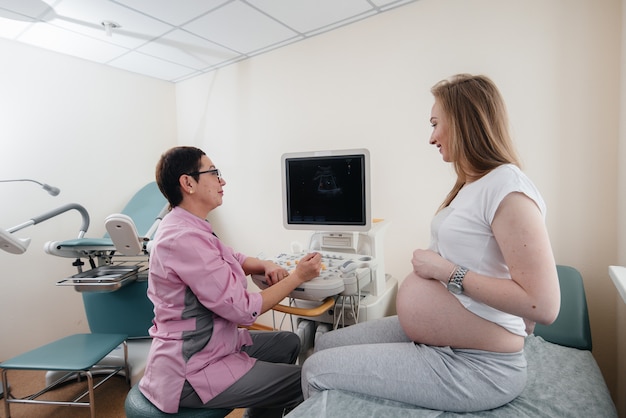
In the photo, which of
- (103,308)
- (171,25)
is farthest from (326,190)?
(103,308)

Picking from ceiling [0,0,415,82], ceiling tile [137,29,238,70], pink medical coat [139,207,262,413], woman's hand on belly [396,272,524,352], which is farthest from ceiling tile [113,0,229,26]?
woman's hand on belly [396,272,524,352]

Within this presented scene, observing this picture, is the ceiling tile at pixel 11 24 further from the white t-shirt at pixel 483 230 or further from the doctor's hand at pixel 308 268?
the white t-shirt at pixel 483 230

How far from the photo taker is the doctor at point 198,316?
3.51ft

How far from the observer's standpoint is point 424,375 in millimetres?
915

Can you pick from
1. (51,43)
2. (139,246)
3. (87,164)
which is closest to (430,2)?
(139,246)

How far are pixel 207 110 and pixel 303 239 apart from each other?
5.34 ft

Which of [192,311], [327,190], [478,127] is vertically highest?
[478,127]

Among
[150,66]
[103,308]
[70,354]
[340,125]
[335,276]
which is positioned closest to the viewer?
[335,276]

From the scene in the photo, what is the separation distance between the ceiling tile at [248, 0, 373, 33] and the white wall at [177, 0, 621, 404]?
154 mm

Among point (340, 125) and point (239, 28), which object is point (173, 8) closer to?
point (239, 28)

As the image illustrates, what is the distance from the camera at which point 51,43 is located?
2449mm

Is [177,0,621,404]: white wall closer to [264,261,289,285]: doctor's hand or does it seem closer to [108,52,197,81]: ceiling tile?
[108,52,197,81]: ceiling tile

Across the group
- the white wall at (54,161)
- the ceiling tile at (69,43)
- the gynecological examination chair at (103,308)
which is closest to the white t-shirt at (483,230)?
the gynecological examination chair at (103,308)

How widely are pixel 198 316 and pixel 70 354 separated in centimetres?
117
